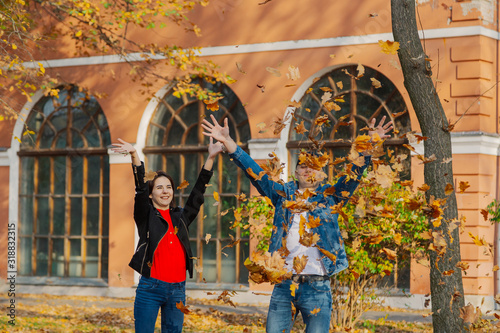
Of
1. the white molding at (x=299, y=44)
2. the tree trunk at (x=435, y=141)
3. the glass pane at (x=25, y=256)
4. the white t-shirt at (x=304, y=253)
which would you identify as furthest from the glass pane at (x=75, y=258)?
the white t-shirt at (x=304, y=253)

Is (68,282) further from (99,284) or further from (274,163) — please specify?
(274,163)

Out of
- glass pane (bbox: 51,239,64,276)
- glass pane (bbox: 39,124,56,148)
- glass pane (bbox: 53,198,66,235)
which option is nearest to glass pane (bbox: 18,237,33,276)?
glass pane (bbox: 51,239,64,276)

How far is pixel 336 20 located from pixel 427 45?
150 centimetres

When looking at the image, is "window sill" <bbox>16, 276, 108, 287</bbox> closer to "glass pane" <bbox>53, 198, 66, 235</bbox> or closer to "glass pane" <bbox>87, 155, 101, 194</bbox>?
"glass pane" <bbox>53, 198, 66, 235</bbox>

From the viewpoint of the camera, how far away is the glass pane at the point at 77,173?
44.9 ft

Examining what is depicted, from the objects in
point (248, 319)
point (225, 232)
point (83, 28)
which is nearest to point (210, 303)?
point (225, 232)

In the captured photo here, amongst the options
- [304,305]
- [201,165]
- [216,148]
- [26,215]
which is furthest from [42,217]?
[304,305]

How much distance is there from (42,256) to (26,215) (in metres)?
0.84

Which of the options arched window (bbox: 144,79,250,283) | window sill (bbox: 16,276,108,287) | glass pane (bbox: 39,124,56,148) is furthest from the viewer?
glass pane (bbox: 39,124,56,148)

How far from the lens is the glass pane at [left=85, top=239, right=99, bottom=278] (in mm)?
13492

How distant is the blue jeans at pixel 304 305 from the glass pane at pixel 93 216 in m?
A: 9.55

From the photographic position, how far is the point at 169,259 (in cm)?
508

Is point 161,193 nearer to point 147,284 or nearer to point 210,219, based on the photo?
point 147,284

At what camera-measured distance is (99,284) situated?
43.2 feet
